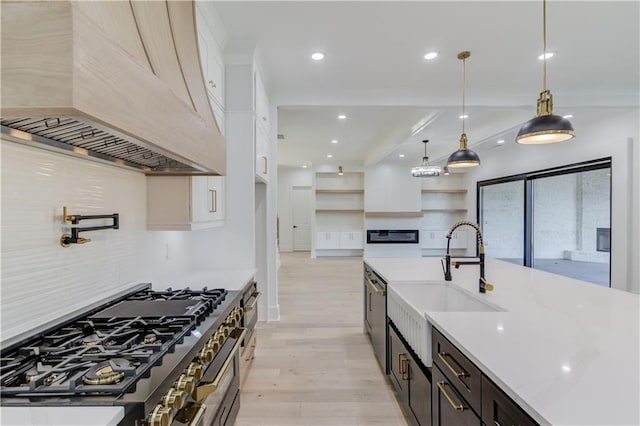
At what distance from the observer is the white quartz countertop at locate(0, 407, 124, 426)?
70 centimetres

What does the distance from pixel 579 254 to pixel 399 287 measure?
183 inches

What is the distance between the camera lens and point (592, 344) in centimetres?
112

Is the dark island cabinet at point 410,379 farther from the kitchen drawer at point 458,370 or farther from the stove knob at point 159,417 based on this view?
the stove knob at point 159,417

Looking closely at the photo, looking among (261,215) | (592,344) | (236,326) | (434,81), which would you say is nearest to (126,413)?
(236,326)

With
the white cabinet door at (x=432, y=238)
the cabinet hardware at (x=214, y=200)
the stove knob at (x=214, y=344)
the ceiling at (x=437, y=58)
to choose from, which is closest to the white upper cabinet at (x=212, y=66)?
the ceiling at (x=437, y=58)

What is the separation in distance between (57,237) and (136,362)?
77cm

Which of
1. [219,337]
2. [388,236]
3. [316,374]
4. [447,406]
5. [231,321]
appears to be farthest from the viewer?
[388,236]

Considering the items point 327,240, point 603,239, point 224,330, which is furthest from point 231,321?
point 327,240

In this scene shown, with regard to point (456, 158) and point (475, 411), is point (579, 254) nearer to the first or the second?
point (456, 158)

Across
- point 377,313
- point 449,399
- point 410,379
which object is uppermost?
point 449,399

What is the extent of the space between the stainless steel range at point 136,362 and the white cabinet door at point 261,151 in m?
1.73

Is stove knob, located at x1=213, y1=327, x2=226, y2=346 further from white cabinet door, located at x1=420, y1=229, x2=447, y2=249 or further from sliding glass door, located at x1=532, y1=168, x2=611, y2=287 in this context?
white cabinet door, located at x1=420, y1=229, x2=447, y2=249

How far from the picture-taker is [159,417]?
0.83m

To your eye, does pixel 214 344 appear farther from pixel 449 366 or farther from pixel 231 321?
pixel 449 366
